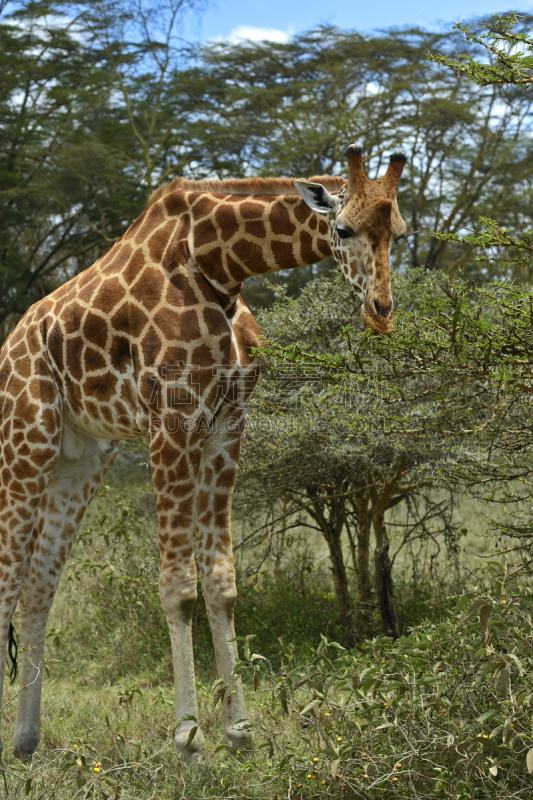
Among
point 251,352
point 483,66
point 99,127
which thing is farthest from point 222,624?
point 99,127

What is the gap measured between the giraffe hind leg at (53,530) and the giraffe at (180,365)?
33 mm

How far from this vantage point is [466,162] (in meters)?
17.3

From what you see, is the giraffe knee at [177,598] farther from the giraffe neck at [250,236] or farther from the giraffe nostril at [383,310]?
the giraffe nostril at [383,310]

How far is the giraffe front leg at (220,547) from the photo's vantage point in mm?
3646

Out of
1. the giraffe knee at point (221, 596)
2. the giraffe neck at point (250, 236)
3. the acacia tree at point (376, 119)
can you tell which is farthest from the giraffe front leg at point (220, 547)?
the acacia tree at point (376, 119)

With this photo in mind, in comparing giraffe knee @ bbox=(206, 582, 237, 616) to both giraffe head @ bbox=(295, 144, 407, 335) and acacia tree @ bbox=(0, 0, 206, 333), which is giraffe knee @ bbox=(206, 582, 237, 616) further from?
acacia tree @ bbox=(0, 0, 206, 333)

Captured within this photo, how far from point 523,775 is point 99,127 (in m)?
16.3

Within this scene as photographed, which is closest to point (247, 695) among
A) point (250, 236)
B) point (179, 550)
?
point (179, 550)

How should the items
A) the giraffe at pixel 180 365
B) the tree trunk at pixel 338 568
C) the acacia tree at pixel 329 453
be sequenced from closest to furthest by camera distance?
1. the giraffe at pixel 180 365
2. the acacia tree at pixel 329 453
3. the tree trunk at pixel 338 568

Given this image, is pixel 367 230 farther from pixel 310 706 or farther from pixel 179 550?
pixel 310 706

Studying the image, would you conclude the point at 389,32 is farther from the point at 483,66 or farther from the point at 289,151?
the point at 483,66

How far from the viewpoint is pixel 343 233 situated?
309 centimetres

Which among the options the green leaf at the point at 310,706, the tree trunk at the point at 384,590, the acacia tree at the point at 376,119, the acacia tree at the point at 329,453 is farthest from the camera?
the acacia tree at the point at 376,119

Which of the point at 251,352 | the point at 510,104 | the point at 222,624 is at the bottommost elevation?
the point at 222,624
